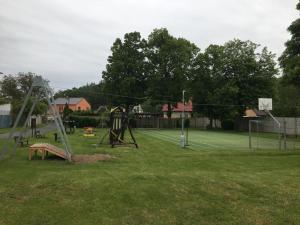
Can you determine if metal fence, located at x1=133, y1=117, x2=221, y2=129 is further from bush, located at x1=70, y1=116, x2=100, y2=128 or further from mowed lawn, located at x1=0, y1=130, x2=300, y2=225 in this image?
mowed lawn, located at x1=0, y1=130, x2=300, y2=225

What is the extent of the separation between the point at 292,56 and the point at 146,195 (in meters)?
25.2

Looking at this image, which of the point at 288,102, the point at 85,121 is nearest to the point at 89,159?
the point at 85,121

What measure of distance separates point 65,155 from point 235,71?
134ft

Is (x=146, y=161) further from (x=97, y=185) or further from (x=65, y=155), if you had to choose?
(x=97, y=185)

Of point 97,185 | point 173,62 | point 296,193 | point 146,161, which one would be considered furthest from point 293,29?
point 173,62

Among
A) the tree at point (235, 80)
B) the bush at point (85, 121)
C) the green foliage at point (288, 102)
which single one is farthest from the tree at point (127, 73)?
the green foliage at point (288, 102)

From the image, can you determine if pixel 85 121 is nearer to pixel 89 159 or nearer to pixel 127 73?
pixel 127 73

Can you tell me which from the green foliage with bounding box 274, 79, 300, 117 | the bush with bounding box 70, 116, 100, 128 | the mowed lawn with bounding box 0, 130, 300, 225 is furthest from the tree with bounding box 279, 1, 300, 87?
the bush with bounding box 70, 116, 100, 128

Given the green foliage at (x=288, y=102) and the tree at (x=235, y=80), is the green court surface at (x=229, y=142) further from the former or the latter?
the green foliage at (x=288, y=102)

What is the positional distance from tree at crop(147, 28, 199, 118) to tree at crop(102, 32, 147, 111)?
1.69 m

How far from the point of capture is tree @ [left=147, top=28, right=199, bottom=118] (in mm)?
57459

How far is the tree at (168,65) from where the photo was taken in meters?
57.5

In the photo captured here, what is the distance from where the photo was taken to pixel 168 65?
192 ft

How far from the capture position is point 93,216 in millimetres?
7000
